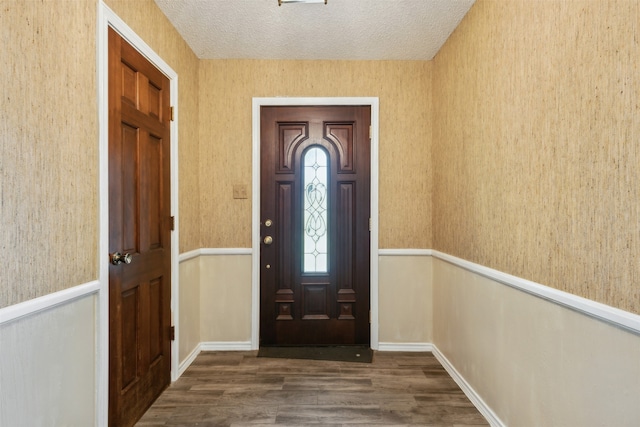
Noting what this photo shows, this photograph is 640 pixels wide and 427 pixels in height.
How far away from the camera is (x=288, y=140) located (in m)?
3.18

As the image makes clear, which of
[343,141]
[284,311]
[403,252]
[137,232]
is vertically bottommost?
[284,311]

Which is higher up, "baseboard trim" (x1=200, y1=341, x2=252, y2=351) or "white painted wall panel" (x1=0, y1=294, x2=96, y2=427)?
"white painted wall panel" (x1=0, y1=294, x2=96, y2=427)

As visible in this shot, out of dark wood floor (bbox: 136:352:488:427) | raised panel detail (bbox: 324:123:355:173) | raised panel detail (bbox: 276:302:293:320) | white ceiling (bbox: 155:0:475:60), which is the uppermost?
white ceiling (bbox: 155:0:475:60)

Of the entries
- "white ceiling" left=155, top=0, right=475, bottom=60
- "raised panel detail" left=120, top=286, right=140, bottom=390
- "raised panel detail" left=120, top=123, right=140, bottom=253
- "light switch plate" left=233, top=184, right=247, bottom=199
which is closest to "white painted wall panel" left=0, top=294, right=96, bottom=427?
"raised panel detail" left=120, top=286, right=140, bottom=390

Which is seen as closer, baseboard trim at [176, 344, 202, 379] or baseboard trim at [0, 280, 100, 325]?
baseboard trim at [0, 280, 100, 325]

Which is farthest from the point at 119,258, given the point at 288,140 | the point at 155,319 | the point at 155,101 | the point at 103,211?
the point at 288,140

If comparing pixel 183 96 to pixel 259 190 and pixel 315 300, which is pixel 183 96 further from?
pixel 315 300

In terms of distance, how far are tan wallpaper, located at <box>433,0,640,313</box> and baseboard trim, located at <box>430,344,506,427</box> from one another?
84cm

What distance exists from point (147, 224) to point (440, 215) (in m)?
2.17

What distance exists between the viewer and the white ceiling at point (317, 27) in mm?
2354

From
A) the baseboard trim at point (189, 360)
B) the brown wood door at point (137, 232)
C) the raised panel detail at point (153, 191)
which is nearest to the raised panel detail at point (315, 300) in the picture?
the baseboard trim at point (189, 360)

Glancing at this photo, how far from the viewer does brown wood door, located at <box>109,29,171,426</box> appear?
1818mm

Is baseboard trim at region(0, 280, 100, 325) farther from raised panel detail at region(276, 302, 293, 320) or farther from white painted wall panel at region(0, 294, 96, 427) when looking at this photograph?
raised panel detail at region(276, 302, 293, 320)

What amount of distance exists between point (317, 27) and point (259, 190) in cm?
137
